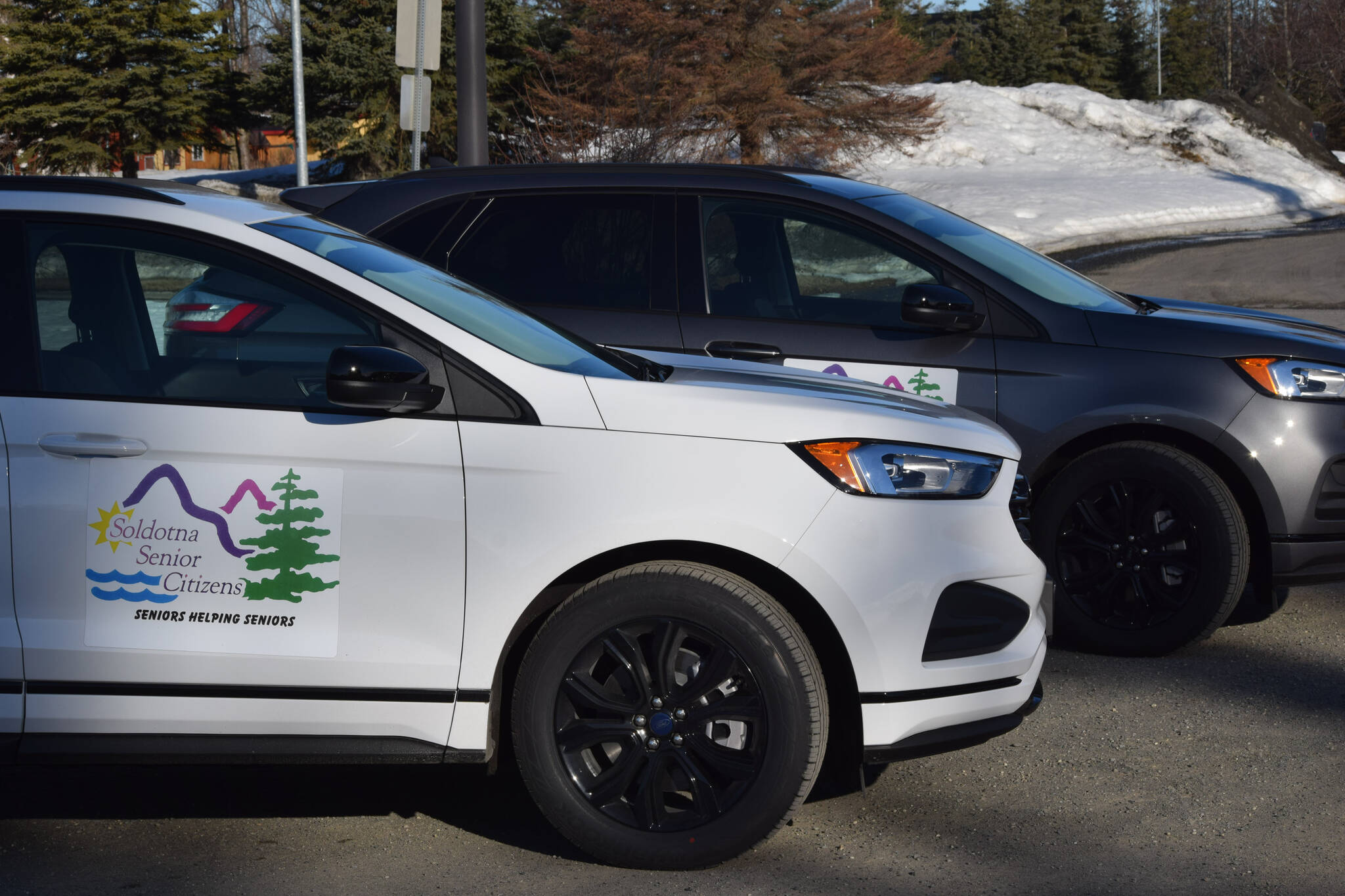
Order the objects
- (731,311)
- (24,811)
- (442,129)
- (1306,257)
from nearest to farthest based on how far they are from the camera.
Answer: (24,811) < (731,311) < (1306,257) < (442,129)

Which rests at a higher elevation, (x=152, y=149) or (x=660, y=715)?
(x=152, y=149)

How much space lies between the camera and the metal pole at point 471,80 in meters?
9.83

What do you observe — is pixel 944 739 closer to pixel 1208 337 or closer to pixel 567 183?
pixel 1208 337

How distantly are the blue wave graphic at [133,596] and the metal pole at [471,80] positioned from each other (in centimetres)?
702

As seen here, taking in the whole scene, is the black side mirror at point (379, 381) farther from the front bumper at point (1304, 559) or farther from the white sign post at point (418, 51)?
the white sign post at point (418, 51)

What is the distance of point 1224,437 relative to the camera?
4.90 m

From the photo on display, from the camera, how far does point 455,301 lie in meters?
3.81

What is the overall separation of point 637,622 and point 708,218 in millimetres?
2600

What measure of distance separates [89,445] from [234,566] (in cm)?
44

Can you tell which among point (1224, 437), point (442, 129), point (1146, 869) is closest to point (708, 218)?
point (1224, 437)

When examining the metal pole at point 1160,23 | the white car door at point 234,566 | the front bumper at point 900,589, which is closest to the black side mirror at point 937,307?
the front bumper at point 900,589

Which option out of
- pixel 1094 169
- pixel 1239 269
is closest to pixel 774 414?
pixel 1239 269

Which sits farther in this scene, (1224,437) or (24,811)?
(1224,437)

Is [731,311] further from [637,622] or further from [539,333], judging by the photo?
[637,622]
